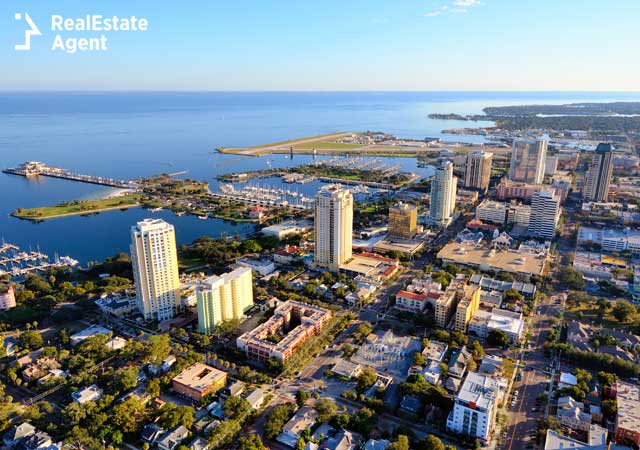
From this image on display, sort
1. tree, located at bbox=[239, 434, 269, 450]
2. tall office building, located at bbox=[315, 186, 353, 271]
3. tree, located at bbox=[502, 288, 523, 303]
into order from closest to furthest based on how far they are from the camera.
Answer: tree, located at bbox=[239, 434, 269, 450] < tree, located at bbox=[502, 288, 523, 303] < tall office building, located at bbox=[315, 186, 353, 271]

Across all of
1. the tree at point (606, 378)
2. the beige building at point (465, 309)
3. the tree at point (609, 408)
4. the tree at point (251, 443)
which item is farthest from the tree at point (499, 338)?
the tree at point (251, 443)

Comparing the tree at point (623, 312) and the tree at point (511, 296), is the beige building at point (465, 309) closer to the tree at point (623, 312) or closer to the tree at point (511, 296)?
the tree at point (511, 296)

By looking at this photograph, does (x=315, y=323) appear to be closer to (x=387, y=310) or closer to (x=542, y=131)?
(x=387, y=310)

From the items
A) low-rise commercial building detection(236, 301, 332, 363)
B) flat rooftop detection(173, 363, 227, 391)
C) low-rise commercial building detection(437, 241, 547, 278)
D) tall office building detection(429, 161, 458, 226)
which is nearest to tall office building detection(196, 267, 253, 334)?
low-rise commercial building detection(236, 301, 332, 363)

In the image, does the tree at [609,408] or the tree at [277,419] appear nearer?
the tree at [277,419]

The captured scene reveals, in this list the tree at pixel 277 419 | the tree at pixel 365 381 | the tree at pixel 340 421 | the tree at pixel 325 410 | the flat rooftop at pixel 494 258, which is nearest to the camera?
the tree at pixel 277 419

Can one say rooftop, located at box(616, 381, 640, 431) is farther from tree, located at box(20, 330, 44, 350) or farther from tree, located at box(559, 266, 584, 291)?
tree, located at box(20, 330, 44, 350)

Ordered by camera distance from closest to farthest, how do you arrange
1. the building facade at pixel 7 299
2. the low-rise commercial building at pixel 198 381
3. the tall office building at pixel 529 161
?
the low-rise commercial building at pixel 198 381 → the building facade at pixel 7 299 → the tall office building at pixel 529 161

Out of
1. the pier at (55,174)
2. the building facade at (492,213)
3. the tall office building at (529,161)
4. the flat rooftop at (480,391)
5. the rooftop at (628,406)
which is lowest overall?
the rooftop at (628,406)

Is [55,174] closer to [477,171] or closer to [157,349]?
[157,349]
